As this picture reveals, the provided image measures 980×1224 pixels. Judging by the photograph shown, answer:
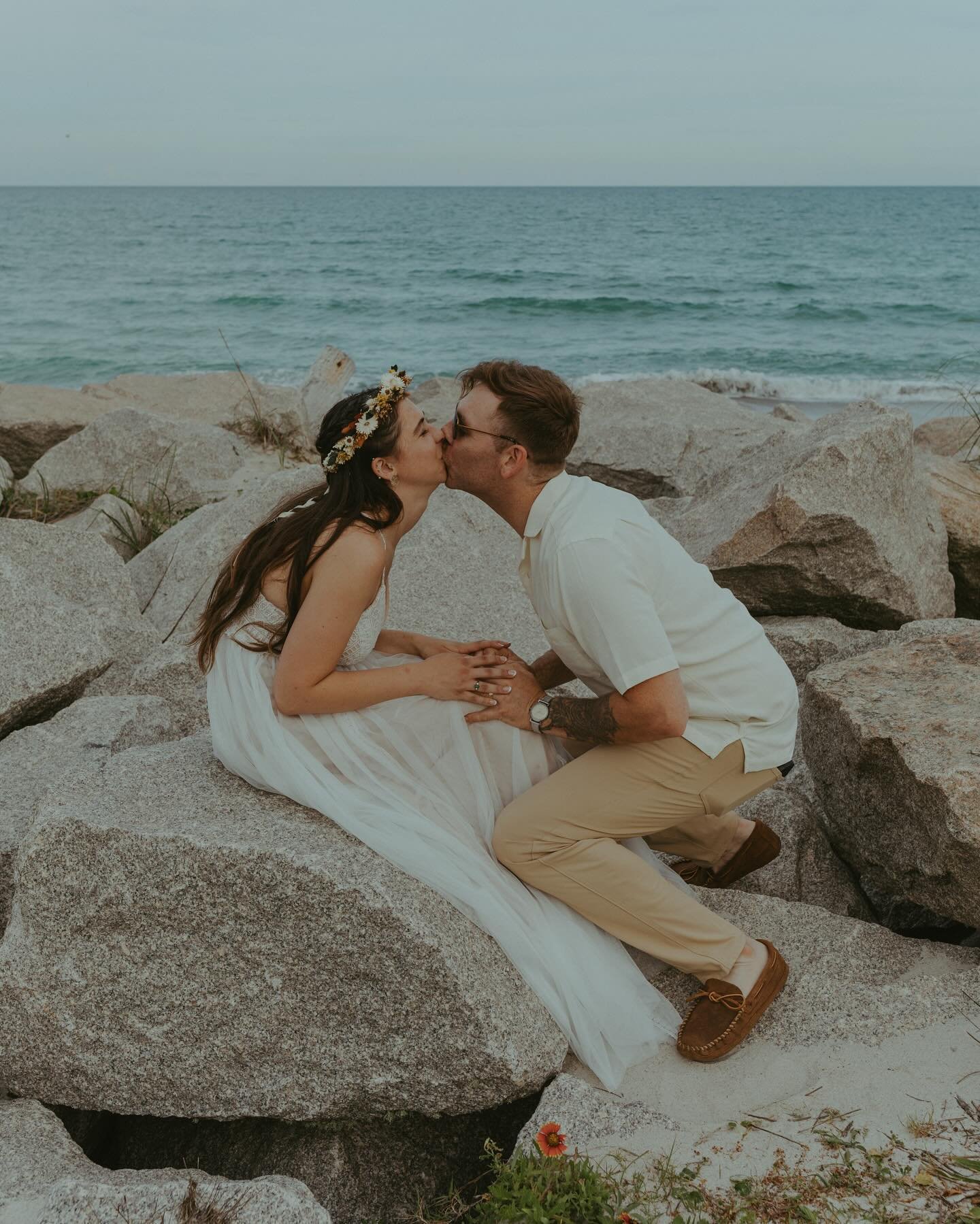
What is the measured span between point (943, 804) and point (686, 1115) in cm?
122

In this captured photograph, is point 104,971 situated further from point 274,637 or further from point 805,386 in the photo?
point 805,386

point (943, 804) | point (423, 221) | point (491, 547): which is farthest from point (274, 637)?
point (423, 221)

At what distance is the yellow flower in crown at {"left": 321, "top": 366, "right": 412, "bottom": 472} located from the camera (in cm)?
356

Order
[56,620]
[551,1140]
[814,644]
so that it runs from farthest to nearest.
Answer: [814,644] → [56,620] → [551,1140]

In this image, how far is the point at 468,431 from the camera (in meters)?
3.55

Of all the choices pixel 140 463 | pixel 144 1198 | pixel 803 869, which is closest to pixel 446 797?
pixel 144 1198

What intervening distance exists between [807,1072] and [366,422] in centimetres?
232

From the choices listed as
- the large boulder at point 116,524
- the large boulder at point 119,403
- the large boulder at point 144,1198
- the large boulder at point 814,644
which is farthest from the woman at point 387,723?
the large boulder at point 119,403

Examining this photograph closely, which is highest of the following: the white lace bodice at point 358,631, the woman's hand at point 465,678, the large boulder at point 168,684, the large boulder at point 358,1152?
the white lace bodice at point 358,631

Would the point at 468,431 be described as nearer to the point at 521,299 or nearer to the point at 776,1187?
the point at 776,1187

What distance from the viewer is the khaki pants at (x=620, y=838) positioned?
11.3ft

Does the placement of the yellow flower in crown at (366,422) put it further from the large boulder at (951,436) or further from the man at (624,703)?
the large boulder at (951,436)

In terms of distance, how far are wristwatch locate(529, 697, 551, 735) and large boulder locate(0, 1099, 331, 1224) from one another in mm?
1532

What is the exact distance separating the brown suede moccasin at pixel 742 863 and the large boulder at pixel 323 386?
721 centimetres
